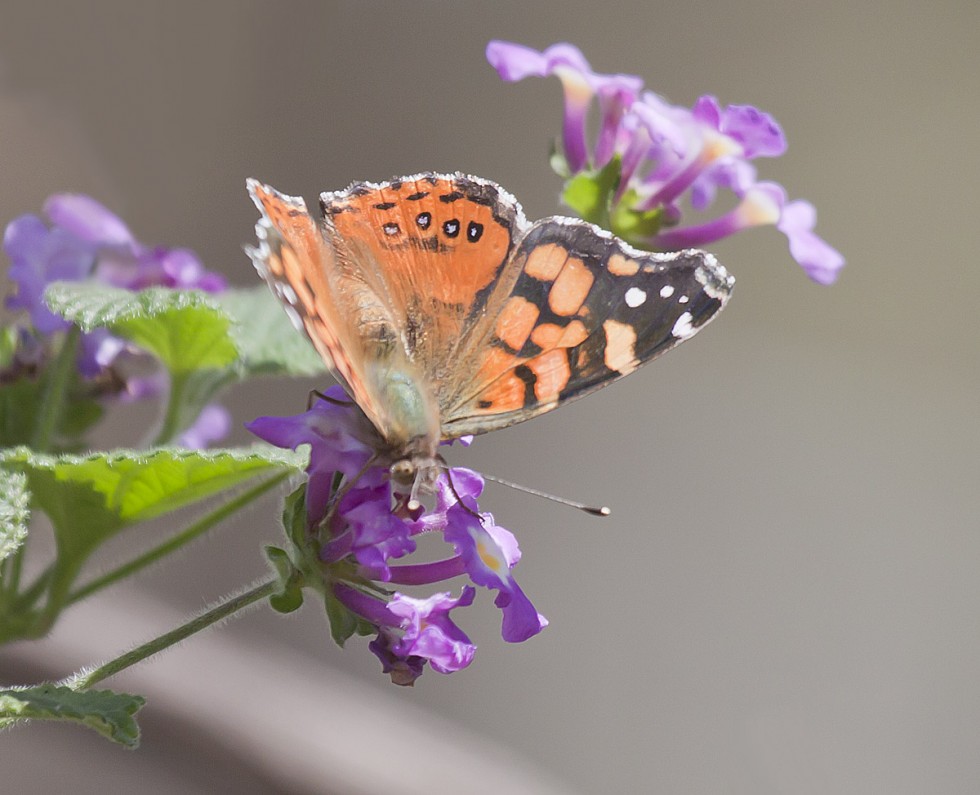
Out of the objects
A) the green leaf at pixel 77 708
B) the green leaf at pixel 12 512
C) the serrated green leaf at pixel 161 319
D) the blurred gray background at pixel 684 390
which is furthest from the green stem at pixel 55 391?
the blurred gray background at pixel 684 390

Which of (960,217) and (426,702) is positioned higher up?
(960,217)

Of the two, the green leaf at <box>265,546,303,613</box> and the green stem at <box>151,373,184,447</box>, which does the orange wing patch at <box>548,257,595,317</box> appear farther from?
the green stem at <box>151,373,184,447</box>

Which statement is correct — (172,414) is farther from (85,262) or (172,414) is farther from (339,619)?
(339,619)

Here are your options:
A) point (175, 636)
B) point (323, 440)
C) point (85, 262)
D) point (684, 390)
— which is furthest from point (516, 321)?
point (684, 390)

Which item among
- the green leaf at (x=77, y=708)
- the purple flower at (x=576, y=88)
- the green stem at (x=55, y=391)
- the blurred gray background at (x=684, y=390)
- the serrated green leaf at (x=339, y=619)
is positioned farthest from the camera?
the blurred gray background at (x=684, y=390)

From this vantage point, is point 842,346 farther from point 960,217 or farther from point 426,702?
point 426,702

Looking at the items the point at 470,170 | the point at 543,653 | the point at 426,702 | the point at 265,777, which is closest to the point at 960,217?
the point at 470,170

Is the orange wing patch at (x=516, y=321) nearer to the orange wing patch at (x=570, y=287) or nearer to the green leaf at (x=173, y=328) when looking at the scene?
the orange wing patch at (x=570, y=287)
